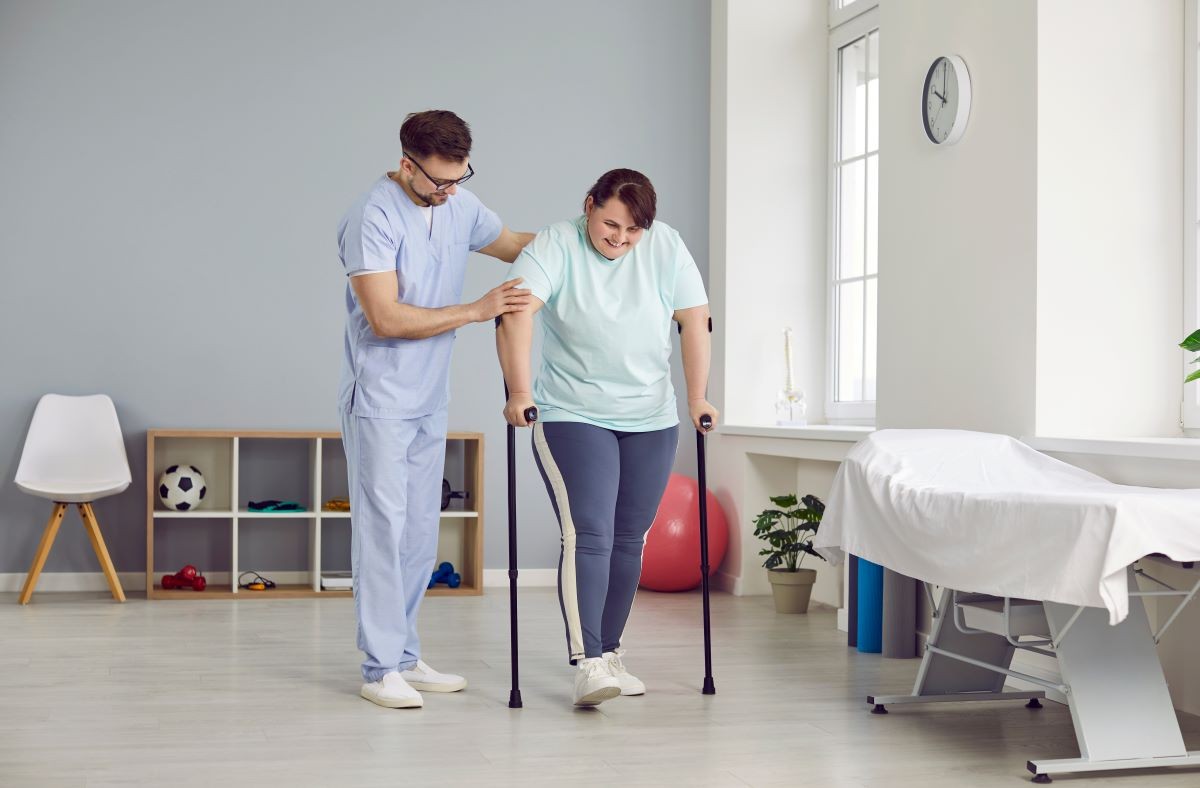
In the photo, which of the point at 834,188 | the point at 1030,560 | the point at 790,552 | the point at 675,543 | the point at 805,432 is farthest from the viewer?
the point at 834,188

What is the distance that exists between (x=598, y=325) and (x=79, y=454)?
286 cm

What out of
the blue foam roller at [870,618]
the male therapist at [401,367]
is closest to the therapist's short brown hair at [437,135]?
the male therapist at [401,367]

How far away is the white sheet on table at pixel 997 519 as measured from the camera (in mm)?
2191

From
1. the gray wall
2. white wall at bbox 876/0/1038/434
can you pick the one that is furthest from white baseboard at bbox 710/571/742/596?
white wall at bbox 876/0/1038/434

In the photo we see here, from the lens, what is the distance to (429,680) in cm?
312

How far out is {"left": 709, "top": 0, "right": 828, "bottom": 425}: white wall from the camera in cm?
541

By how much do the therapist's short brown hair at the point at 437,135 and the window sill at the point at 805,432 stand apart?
1.75 meters

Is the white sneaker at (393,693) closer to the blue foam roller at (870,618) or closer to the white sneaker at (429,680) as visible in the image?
the white sneaker at (429,680)

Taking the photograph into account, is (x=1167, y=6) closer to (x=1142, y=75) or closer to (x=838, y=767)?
(x=1142, y=75)

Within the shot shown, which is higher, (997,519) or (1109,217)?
(1109,217)

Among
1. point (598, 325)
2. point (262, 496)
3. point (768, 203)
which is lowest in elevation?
point (262, 496)

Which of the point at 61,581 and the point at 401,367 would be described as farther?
the point at 61,581

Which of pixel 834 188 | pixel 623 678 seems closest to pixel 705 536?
pixel 623 678

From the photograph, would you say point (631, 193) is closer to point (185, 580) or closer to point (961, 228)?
point (961, 228)
